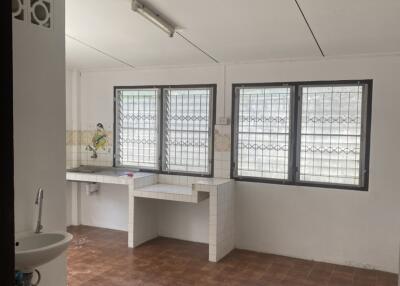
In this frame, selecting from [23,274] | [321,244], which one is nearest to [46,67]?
[23,274]

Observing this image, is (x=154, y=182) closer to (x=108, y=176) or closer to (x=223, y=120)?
(x=108, y=176)

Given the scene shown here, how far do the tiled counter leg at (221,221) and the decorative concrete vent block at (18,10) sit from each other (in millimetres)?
2704

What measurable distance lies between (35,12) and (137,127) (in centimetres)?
→ 305

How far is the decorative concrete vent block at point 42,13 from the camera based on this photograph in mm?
2662

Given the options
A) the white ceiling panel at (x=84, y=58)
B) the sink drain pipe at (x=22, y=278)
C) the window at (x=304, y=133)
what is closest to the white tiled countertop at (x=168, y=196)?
the window at (x=304, y=133)

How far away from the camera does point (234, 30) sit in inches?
152

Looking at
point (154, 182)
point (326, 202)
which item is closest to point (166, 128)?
point (154, 182)

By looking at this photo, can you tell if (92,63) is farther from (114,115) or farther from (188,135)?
(188,135)

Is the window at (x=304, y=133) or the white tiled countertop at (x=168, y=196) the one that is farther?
the white tiled countertop at (x=168, y=196)

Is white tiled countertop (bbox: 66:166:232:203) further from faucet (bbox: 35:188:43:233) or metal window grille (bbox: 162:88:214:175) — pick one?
faucet (bbox: 35:188:43:233)

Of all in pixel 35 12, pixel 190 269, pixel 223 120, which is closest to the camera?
pixel 35 12

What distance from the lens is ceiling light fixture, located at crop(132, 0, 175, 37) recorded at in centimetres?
331

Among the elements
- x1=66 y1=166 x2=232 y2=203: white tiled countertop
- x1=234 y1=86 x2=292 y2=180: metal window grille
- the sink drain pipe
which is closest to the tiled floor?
x1=66 y1=166 x2=232 y2=203: white tiled countertop

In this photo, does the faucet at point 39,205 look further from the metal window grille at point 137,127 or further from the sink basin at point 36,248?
the metal window grille at point 137,127
